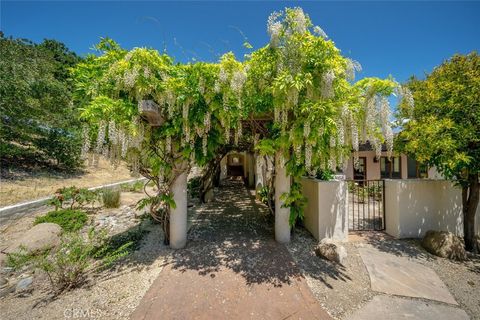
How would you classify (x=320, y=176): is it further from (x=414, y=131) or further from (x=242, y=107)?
(x=242, y=107)

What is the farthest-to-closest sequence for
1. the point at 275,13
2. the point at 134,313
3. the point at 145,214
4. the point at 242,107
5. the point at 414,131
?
the point at 145,214 → the point at 414,131 → the point at 242,107 → the point at 275,13 → the point at 134,313

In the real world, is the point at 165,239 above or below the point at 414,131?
below

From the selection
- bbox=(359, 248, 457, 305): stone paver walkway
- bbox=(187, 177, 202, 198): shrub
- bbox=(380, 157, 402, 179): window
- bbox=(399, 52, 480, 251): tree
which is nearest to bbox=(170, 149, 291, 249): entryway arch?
bbox=(359, 248, 457, 305): stone paver walkway

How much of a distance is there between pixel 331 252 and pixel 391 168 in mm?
10259

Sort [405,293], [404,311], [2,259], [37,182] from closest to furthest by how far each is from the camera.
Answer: [404,311] < [405,293] < [2,259] < [37,182]

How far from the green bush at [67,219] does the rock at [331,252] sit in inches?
199

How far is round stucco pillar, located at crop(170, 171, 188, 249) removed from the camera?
3854 mm

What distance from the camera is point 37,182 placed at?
7500mm

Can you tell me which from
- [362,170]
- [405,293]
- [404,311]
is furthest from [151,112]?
[362,170]

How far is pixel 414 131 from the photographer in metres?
3.77

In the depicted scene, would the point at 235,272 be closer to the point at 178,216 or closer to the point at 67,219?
the point at 178,216

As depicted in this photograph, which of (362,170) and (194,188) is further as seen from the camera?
(362,170)

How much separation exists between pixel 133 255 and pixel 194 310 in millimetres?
1787

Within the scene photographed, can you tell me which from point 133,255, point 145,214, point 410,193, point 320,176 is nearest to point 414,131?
point 410,193
